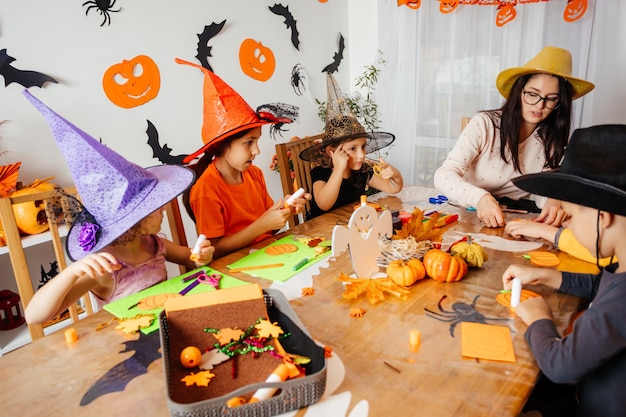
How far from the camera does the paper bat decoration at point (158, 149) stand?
2.36 meters

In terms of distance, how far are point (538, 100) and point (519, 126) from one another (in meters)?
0.14

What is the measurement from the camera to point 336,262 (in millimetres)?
1183

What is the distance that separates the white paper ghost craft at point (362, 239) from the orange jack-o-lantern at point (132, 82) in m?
1.75

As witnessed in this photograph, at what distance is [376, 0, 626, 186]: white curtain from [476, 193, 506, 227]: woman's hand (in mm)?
1502

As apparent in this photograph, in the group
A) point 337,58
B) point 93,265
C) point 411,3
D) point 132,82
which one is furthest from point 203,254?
point 337,58

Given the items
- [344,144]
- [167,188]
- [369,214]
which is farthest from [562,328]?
[344,144]

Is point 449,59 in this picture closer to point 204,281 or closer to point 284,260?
point 284,260

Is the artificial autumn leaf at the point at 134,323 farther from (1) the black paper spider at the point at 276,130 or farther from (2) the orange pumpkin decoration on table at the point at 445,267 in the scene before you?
(1) the black paper spider at the point at 276,130

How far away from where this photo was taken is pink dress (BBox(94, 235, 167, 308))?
1.15m

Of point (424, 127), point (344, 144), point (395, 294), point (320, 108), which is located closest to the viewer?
point (395, 294)

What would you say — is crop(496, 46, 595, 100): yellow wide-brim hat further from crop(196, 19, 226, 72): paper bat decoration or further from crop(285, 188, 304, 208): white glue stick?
crop(196, 19, 226, 72): paper bat decoration

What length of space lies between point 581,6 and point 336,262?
90.5 inches

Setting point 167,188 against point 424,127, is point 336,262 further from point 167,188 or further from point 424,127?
point 424,127

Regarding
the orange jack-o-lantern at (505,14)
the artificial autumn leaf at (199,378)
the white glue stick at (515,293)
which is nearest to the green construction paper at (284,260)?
the artificial autumn leaf at (199,378)
